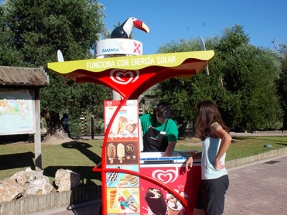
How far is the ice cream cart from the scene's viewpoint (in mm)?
3795

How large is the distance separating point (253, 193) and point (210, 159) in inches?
133

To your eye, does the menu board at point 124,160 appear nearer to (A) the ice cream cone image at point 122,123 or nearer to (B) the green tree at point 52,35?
(A) the ice cream cone image at point 122,123

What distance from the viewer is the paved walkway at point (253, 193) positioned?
5.18 metres

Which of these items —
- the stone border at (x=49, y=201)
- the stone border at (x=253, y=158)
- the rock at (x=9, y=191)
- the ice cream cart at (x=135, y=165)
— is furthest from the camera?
the stone border at (x=253, y=158)

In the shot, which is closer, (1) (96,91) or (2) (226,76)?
(1) (96,91)

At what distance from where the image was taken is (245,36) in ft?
52.5

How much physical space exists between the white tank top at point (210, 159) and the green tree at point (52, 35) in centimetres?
1003

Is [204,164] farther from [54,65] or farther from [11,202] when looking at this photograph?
[11,202]

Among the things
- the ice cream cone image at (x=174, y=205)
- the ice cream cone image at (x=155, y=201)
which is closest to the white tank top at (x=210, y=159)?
the ice cream cone image at (x=174, y=205)

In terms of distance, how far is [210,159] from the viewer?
3449 mm

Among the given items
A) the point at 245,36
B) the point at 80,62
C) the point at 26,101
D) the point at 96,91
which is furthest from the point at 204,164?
the point at 245,36

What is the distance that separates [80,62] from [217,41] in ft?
45.5

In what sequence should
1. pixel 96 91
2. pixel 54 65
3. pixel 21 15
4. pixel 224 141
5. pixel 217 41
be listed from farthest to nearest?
1. pixel 217 41
2. pixel 96 91
3. pixel 21 15
4. pixel 54 65
5. pixel 224 141

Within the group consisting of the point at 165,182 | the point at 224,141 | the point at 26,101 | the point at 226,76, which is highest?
the point at 226,76
